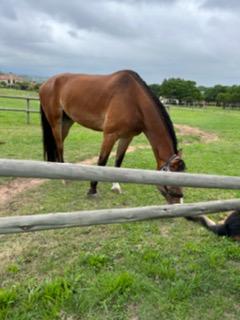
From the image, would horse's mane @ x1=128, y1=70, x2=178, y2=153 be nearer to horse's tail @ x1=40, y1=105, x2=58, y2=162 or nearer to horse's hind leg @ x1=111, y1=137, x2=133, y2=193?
horse's hind leg @ x1=111, y1=137, x2=133, y2=193

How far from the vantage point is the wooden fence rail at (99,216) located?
7.47 ft

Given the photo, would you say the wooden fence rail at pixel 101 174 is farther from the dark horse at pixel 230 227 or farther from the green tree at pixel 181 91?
the green tree at pixel 181 91

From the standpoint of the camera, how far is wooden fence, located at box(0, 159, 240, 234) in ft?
6.92

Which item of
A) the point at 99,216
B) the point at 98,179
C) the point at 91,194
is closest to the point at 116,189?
the point at 91,194

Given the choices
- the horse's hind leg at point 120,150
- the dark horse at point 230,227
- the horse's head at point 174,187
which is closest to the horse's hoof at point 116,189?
the horse's hind leg at point 120,150

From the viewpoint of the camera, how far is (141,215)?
104 inches

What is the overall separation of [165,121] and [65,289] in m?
2.58

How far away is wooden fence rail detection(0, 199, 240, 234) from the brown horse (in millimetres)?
1015

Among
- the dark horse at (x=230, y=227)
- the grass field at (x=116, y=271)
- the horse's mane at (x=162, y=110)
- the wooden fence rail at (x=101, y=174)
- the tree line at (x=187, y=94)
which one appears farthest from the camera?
the tree line at (x=187, y=94)

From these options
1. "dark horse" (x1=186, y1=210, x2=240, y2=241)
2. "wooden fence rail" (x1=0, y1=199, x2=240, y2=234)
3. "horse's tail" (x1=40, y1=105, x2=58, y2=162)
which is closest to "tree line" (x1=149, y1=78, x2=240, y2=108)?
"horse's tail" (x1=40, y1=105, x2=58, y2=162)

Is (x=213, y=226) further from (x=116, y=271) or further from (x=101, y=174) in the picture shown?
(x=101, y=174)

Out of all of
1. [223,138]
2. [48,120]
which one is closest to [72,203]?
[48,120]

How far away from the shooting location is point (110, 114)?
488 cm

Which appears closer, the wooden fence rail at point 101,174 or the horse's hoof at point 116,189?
the wooden fence rail at point 101,174
